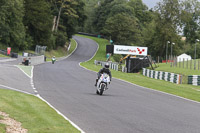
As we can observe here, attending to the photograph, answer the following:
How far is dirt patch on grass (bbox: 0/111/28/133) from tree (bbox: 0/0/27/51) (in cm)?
5840

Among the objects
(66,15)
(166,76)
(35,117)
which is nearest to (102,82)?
(35,117)

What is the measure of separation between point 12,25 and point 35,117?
6441cm

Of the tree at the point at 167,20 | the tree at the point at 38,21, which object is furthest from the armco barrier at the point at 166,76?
the tree at the point at 38,21

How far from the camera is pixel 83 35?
148 meters

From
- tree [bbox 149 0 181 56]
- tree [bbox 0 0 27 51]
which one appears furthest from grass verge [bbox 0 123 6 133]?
tree [bbox 149 0 181 56]

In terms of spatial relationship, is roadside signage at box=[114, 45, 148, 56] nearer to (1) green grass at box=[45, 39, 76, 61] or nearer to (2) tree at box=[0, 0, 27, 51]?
(2) tree at box=[0, 0, 27, 51]

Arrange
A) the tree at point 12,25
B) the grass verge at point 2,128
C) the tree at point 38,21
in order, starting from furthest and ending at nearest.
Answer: the tree at point 38,21 < the tree at point 12,25 < the grass verge at point 2,128

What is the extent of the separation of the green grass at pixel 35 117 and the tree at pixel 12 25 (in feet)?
183

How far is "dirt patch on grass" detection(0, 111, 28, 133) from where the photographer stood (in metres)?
8.33

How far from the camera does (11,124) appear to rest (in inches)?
353

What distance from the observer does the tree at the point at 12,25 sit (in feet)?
221

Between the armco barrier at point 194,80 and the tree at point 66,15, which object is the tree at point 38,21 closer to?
the tree at point 66,15

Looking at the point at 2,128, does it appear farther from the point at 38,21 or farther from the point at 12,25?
the point at 38,21

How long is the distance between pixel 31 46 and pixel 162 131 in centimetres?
7708
